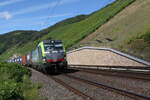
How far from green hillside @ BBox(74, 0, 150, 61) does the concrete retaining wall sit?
2872mm

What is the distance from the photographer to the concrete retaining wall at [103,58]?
26562 millimetres

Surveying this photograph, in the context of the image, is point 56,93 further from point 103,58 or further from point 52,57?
→ point 103,58

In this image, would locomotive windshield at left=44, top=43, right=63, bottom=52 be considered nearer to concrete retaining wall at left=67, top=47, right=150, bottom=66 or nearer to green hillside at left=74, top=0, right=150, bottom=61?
concrete retaining wall at left=67, top=47, right=150, bottom=66

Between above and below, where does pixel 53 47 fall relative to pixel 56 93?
above

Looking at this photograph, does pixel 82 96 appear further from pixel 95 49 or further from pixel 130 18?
pixel 130 18

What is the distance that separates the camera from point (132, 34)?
4634 centimetres

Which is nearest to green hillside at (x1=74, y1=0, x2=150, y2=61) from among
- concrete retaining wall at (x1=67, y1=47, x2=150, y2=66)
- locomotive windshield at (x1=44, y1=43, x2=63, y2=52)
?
concrete retaining wall at (x1=67, y1=47, x2=150, y2=66)

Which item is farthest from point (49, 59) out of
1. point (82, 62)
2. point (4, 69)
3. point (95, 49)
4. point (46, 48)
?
point (82, 62)

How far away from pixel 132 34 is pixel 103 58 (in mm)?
14210

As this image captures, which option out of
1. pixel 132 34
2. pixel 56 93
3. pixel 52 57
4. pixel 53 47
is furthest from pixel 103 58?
pixel 56 93

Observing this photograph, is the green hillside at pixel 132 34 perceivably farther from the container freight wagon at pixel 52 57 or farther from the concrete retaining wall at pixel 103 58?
the container freight wagon at pixel 52 57

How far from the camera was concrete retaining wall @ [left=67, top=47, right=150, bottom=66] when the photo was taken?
26.6 m

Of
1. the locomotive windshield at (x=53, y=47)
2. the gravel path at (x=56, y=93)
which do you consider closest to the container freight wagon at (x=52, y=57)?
the locomotive windshield at (x=53, y=47)

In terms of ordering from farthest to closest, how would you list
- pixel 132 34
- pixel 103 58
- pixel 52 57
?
1. pixel 132 34
2. pixel 103 58
3. pixel 52 57
